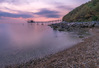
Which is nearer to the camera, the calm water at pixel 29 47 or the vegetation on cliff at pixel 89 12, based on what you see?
the calm water at pixel 29 47

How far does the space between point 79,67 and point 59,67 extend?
3.17 feet


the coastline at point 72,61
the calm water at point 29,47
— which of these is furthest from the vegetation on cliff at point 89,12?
the coastline at point 72,61

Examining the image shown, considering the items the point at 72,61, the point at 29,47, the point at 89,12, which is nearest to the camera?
the point at 72,61

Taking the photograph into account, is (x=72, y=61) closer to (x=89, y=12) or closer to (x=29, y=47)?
(x=29, y=47)

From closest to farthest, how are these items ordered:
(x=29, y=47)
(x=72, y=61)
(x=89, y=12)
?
(x=72, y=61), (x=29, y=47), (x=89, y=12)

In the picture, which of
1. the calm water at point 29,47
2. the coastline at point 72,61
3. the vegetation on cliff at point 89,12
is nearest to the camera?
the coastline at point 72,61

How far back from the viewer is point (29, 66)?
5.21 metres

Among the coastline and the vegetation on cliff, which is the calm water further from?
the vegetation on cliff

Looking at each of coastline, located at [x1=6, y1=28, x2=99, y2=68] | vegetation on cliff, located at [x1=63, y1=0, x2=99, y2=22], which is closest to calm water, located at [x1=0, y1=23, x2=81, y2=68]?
coastline, located at [x1=6, y1=28, x2=99, y2=68]

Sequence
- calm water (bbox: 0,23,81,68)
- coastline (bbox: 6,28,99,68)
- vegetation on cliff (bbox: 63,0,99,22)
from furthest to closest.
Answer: vegetation on cliff (bbox: 63,0,99,22), calm water (bbox: 0,23,81,68), coastline (bbox: 6,28,99,68)

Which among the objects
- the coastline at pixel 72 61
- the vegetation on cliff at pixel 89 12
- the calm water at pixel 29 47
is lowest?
the calm water at pixel 29 47

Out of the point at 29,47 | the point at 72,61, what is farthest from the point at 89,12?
the point at 72,61

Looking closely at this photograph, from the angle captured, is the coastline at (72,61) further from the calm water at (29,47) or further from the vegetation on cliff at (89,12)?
the vegetation on cliff at (89,12)

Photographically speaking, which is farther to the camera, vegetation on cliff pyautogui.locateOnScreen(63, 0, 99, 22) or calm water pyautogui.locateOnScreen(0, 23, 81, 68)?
vegetation on cliff pyautogui.locateOnScreen(63, 0, 99, 22)
